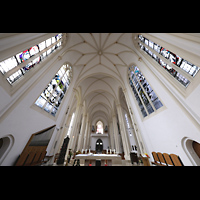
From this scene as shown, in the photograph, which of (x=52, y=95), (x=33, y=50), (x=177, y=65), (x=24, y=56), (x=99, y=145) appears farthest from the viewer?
(x=99, y=145)

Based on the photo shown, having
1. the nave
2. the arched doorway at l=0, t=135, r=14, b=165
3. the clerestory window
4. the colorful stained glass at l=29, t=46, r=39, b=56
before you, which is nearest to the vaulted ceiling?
the nave

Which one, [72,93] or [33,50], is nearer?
[33,50]

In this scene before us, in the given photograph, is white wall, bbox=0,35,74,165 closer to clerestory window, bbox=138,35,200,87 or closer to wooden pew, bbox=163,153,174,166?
wooden pew, bbox=163,153,174,166

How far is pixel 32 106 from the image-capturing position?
4.09 meters

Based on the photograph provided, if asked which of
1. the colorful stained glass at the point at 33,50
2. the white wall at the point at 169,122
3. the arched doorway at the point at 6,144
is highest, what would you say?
the colorful stained glass at the point at 33,50

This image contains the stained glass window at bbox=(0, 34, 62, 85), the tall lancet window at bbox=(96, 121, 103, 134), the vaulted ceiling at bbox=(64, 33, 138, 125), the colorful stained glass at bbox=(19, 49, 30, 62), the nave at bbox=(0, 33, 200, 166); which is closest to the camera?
the nave at bbox=(0, 33, 200, 166)

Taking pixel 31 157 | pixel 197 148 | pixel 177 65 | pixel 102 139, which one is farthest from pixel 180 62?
pixel 102 139

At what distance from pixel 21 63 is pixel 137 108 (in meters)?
8.09

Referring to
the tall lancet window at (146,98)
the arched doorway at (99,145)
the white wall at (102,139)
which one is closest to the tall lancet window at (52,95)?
the tall lancet window at (146,98)

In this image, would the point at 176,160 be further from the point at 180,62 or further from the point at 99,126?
the point at 99,126

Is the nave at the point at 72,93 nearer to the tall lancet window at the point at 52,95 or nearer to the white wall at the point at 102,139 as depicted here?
the tall lancet window at the point at 52,95
